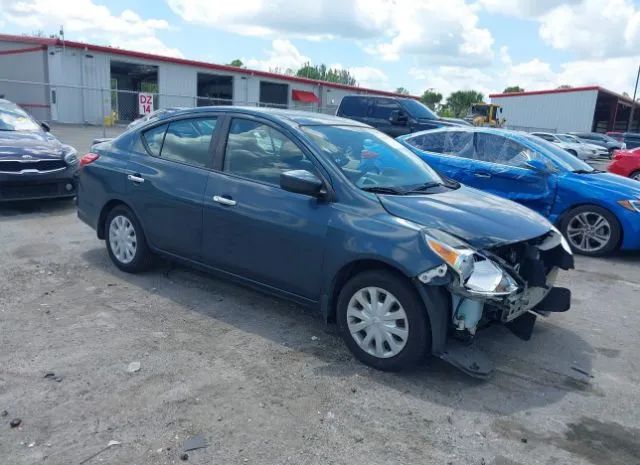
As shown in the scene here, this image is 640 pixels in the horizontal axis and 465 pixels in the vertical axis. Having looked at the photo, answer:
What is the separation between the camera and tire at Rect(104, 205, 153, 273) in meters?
5.27

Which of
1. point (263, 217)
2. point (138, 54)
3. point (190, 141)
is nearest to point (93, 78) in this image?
point (138, 54)

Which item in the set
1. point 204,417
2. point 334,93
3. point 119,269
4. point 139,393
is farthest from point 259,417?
point 334,93

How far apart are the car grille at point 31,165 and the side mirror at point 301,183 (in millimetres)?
5285

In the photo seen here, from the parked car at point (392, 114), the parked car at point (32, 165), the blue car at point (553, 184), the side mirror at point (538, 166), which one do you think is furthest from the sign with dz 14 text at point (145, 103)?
the side mirror at point (538, 166)

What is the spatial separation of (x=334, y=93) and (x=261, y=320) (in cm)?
3988

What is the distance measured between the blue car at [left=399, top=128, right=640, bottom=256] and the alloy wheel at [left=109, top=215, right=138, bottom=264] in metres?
4.68

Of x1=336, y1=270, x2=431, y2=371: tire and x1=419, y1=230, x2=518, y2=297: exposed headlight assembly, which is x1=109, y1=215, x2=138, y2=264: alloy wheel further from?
x1=419, y1=230, x2=518, y2=297: exposed headlight assembly

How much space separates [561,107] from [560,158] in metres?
43.6

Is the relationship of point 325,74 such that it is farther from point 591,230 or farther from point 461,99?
point 591,230

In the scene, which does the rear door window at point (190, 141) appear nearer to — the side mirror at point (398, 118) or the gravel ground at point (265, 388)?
the gravel ground at point (265, 388)

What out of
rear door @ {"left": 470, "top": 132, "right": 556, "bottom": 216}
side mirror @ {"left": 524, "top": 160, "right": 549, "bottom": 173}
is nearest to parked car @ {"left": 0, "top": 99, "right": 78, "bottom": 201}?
Answer: rear door @ {"left": 470, "top": 132, "right": 556, "bottom": 216}

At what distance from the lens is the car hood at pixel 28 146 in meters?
7.61

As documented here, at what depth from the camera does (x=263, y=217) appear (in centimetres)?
422

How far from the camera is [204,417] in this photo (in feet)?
10.2
